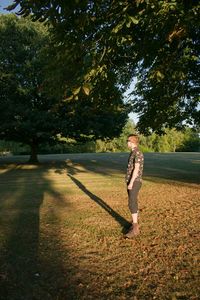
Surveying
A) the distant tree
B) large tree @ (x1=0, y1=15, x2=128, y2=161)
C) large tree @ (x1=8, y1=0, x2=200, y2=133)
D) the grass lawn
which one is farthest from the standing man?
the distant tree

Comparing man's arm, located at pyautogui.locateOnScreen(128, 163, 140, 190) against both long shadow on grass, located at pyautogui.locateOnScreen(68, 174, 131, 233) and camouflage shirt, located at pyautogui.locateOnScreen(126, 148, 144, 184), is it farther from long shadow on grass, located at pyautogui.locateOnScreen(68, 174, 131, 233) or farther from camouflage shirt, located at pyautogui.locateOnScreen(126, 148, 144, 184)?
long shadow on grass, located at pyautogui.locateOnScreen(68, 174, 131, 233)

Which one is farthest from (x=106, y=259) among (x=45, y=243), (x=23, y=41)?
(x=23, y=41)

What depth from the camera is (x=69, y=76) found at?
10055 mm

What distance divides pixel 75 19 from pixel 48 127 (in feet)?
57.8

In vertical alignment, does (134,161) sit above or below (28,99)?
below

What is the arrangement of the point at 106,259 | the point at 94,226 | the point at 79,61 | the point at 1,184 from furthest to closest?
the point at 1,184 < the point at 79,61 < the point at 94,226 < the point at 106,259

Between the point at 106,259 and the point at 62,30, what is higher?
the point at 62,30

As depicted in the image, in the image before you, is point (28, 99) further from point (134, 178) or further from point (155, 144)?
point (155, 144)

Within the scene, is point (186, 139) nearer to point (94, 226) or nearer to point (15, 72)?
point (15, 72)

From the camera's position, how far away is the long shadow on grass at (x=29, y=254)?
482 centimetres

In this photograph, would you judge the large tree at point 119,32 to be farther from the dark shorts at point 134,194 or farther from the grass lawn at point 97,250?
the grass lawn at point 97,250

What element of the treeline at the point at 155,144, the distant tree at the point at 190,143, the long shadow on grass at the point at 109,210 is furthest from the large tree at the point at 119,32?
the distant tree at the point at 190,143

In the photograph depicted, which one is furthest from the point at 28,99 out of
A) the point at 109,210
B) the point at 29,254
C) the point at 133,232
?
the point at 29,254

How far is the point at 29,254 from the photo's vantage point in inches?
248
